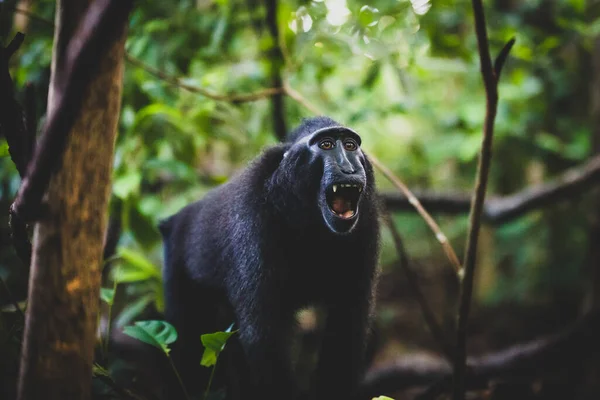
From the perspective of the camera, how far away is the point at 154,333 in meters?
2.32

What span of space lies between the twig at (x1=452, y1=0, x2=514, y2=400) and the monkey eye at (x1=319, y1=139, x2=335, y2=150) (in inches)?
29.3

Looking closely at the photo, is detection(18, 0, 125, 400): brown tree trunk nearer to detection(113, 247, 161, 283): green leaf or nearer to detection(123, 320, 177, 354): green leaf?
detection(123, 320, 177, 354): green leaf

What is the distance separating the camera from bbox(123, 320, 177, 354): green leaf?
2258 mm

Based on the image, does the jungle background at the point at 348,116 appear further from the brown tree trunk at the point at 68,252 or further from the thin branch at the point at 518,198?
the brown tree trunk at the point at 68,252

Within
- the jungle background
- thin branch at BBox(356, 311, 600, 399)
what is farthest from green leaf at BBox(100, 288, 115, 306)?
thin branch at BBox(356, 311, 600, 399)

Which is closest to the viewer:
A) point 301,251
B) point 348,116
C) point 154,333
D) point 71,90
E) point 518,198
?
point 71,90

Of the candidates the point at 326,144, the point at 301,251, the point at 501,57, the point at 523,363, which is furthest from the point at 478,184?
the point at 523,363

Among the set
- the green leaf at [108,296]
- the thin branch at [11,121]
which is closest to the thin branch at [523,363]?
the green leaf at [108,296]

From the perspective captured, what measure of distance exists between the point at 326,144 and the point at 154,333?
49.8 inches

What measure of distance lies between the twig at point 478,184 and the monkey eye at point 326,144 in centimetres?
74

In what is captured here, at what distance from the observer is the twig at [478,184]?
2.19 metres

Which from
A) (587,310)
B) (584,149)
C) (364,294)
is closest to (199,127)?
(364,294)

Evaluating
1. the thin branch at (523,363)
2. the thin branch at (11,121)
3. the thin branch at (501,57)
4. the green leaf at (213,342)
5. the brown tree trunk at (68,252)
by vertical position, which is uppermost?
the thin branch at (501,57)

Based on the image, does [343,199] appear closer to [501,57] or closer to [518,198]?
[501,57]
